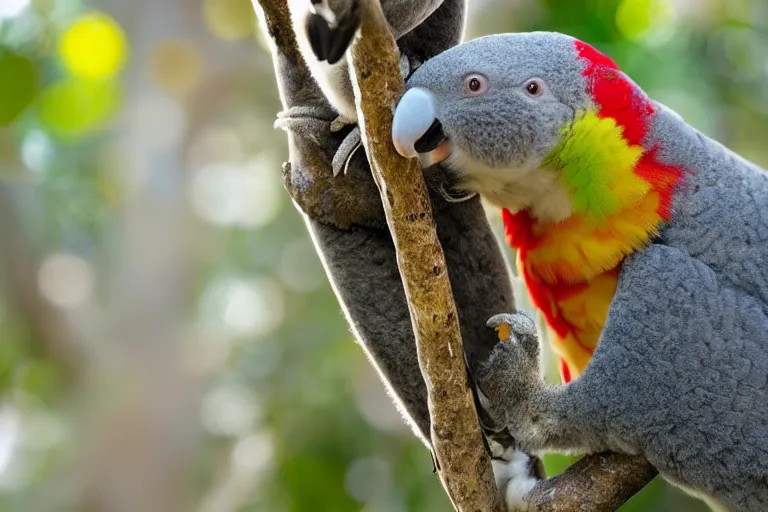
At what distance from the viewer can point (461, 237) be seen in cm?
242

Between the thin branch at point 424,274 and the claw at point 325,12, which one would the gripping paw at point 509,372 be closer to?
the thin branch at point 424,274

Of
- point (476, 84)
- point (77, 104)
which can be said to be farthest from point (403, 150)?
point (77, 104)

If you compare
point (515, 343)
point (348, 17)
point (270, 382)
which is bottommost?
point (270, 382)

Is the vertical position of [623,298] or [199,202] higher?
[199,202]

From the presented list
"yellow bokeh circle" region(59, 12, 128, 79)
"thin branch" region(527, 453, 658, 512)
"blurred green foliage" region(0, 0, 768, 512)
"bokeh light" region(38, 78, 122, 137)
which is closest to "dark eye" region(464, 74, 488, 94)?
"thin branch" region(527, 453, 658, 512)

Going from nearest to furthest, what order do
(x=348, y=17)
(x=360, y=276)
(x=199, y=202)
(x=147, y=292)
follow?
(x=348, y=17)
(x=360, y=276)
(x=147, y=292)
(x=199, y=202)

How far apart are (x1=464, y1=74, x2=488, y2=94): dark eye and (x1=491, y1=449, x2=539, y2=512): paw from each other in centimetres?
88

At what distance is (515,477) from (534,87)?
930 mm

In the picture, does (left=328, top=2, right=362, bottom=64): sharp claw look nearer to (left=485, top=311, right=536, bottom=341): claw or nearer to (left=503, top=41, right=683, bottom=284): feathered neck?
(left=503, top=41, right=683, bottom=284): feathered neck

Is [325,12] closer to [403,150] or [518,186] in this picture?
[403,150]

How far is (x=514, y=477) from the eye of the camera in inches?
84.8

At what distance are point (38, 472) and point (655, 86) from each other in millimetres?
10453

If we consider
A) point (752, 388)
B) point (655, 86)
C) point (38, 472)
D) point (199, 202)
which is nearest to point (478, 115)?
point (752, 388)

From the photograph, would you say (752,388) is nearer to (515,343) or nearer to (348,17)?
(515,343)
